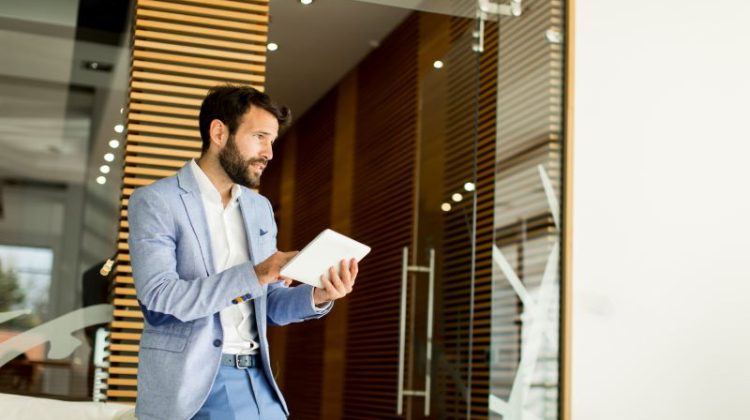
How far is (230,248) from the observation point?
2.48 meters

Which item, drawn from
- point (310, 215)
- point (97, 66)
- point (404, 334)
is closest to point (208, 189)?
point (97, 66)

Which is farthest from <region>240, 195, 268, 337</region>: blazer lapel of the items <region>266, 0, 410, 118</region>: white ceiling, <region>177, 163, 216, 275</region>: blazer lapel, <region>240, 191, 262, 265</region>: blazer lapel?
<region>266, 0, 410, 118</region>: white ceiling

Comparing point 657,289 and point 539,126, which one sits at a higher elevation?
point 539,126

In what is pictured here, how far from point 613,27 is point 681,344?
1.86m

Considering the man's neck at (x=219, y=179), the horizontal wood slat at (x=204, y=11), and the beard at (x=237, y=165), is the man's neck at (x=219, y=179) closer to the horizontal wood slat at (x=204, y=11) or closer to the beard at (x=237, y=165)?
the beard at (x=237, y=165)

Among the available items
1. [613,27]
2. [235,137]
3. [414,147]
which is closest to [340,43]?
[414,147]

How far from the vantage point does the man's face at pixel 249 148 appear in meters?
2.52

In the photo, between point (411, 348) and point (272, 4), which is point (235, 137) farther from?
point (411, 348)

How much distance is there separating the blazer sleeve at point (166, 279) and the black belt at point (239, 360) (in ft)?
0.54

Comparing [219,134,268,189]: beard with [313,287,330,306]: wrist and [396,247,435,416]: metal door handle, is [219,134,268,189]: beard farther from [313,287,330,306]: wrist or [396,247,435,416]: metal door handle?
[396,247,435,416]: metal door handle

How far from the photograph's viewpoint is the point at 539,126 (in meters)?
5.24

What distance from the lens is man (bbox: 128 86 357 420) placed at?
226 centimetres

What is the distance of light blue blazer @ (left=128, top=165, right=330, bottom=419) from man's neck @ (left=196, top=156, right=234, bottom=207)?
3.0 inches

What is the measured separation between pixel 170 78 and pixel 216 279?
8.31ft
